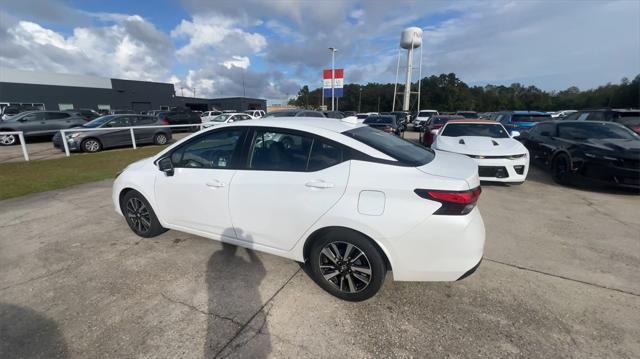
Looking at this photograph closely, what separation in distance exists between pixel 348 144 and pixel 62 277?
3283 millimetres

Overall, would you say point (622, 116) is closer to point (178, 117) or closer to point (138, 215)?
point (138, 215)

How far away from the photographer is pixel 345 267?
242cm

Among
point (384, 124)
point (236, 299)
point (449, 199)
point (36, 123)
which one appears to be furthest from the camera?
point (36, 123)

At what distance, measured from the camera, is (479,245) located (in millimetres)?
2230

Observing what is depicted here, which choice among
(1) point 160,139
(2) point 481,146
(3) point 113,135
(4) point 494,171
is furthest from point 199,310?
(1) point 160,139

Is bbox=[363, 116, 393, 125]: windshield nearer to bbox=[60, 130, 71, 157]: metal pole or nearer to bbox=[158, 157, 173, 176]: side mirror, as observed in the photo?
bbox=[158, 157, 173, 176]: side mirror

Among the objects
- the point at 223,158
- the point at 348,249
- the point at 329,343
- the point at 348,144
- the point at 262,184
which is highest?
the point at 348,144

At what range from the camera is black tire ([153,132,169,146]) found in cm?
1331

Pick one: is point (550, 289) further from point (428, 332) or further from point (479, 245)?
point (428, 332)

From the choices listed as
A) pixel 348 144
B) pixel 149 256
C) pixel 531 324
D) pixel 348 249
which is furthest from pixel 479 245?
pixel 149 256

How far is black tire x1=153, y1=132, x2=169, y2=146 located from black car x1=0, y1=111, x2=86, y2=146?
5.14m

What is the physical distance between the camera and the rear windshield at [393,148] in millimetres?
2395

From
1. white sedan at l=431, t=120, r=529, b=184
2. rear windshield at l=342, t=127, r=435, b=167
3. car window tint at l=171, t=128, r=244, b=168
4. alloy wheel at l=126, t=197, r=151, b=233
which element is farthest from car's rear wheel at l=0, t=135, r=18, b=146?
white sedan at l=431, t=120, r=529, b=184

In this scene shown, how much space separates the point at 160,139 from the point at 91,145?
2.89 m
